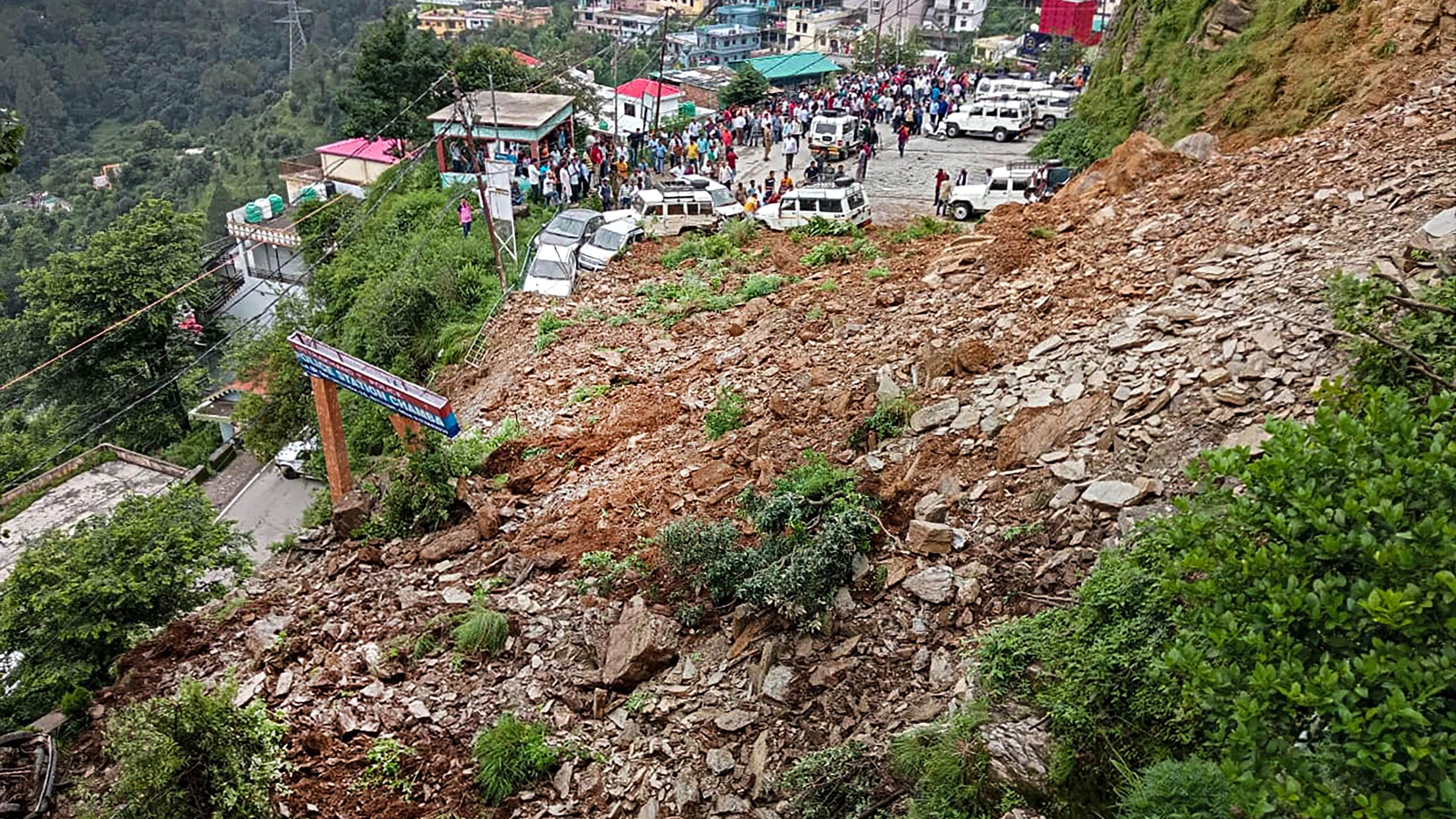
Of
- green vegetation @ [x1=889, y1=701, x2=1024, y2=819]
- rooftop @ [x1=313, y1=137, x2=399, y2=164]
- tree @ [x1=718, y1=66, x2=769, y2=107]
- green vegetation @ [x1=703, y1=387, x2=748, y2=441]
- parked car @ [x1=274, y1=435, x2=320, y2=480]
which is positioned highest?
green vegetation @ [x1=889, y1=701, x2=1024, y2=819]

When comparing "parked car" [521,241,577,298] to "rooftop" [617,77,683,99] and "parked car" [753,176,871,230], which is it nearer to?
"parked car" [753,176,871,230]

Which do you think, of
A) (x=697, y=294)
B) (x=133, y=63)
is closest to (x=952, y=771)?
(x=697, y=294)

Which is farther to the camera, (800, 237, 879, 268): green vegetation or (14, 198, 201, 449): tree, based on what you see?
(14, 198, 201, 449): tree

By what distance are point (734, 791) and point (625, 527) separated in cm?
420

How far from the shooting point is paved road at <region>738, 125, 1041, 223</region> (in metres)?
22.9

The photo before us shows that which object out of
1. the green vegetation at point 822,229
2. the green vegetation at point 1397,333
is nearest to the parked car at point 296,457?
the green vegetation at point 822,229

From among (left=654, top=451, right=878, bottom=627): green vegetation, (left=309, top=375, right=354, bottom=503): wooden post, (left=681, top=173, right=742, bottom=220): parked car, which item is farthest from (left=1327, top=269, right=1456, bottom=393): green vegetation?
(left=681, top=173, right=742, bottom=220): parked car

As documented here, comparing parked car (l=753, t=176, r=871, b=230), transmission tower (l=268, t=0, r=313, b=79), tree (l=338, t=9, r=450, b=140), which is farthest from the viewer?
transmission tower (l=268, t=0, r=313, b=79)

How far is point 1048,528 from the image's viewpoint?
758 centimetres

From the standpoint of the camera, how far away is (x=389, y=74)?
32.7m

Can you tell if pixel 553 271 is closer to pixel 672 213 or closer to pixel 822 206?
pixel 672 213

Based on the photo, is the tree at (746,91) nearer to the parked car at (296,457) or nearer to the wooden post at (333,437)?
the parked car at (296,457)

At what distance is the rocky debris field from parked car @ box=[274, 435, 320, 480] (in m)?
11.3

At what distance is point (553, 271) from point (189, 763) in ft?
43.6
